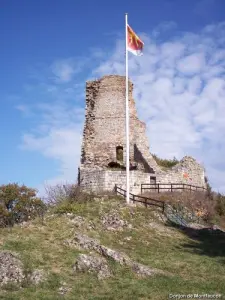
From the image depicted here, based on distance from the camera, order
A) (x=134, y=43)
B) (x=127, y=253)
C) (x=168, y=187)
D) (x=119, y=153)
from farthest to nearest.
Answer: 1. (x=119, y=153)
2. (x=168, y=187)
3. (x=134, y=43)
4. (x=127, y=253)

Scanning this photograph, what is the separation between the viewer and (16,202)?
35500 mm

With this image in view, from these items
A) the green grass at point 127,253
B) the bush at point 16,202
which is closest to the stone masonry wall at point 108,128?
the bush at point 16,202

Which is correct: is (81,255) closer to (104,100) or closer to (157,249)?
(157,249)

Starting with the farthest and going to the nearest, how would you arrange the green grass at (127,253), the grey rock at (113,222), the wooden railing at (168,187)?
the wooden railing at (168,187) → the grey rock at (113,222) → the green grass at (127,253)

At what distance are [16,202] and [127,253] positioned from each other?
803 inches

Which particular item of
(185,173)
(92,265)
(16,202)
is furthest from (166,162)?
(92,265)

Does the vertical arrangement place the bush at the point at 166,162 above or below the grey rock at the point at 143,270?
above

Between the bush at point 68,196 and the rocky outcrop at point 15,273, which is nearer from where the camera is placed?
the rocky outcrop at point 15,273

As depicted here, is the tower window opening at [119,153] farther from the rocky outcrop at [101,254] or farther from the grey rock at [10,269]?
the grey rock at [10,269]

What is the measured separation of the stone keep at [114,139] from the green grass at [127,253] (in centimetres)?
1132

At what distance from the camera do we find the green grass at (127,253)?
12.8 meters

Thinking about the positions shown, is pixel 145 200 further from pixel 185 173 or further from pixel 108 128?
pixel 108 128

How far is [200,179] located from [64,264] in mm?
Result: 23608

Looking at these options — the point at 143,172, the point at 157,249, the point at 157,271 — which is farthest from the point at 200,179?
the point at 157,271
